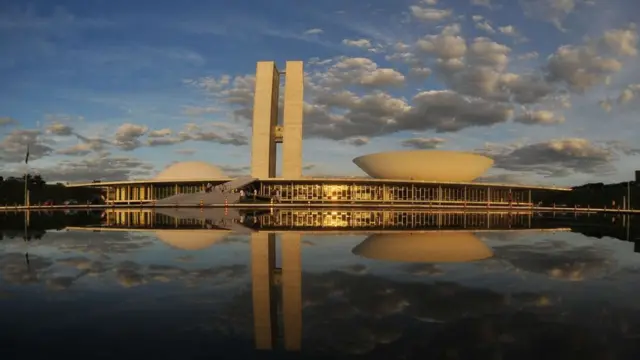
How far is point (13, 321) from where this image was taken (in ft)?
19.1

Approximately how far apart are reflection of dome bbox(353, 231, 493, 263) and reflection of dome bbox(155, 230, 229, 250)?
471 centimetres

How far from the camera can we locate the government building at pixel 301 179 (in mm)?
65812

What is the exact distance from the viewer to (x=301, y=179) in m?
63.9

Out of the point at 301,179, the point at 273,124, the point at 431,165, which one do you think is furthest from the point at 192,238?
the point at 431,165

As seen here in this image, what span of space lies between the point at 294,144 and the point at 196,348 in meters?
63.6

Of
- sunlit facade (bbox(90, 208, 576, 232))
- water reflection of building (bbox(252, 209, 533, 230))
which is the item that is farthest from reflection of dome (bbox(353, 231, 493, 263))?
water reflection of building (bbox(252, 209, 533, 230))

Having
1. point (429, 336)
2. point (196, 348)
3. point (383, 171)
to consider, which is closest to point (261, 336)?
point (196, 348)

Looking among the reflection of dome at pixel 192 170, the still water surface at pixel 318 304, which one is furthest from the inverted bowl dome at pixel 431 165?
the still water surface at pixel 318 304

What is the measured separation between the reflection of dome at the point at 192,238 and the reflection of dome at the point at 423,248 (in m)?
4.71

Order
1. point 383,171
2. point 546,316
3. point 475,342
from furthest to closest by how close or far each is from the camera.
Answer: point 383,171 → point 546,316 → point 475,342

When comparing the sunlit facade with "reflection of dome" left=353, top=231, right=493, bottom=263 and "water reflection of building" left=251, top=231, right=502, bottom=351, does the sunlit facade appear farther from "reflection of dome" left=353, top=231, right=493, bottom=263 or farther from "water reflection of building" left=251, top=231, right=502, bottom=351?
"water reflection of building" left=251, top=231, right=502, bottom=351

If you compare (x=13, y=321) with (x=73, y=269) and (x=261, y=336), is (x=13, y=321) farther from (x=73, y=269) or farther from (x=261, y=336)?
(x=73, y=269)

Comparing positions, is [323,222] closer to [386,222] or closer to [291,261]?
[386,222]

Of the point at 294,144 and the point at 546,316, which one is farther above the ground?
the point at 294,144
